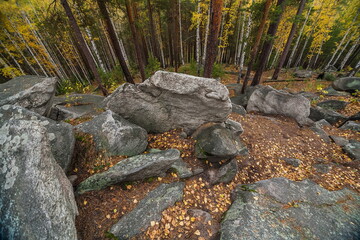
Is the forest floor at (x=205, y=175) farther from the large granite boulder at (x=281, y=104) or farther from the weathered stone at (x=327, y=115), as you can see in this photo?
the weathered stone at (x=327, y=115)

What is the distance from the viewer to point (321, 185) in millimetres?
4078

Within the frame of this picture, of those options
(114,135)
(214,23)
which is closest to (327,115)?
(214,23)

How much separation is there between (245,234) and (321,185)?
3.35 meters

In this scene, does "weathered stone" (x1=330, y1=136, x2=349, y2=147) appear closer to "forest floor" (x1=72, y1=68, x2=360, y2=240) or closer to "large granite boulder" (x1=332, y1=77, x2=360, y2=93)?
"forest floor" (x1=72, y1=68, x2=360, y2=240)

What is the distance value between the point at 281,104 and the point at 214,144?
6.02m

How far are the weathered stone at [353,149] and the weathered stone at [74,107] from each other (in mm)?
9847

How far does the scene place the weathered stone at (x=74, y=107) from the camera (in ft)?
19.0

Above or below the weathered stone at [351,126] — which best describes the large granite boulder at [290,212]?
above

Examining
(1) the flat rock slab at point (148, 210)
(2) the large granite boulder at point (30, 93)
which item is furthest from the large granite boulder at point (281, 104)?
(2) the large granite boulder at point (30, 93)

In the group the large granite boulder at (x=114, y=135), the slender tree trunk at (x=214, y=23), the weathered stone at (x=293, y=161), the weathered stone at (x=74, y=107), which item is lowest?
the weathered stone at (x=293, y=161)

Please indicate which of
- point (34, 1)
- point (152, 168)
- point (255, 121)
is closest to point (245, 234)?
point (152, 168)

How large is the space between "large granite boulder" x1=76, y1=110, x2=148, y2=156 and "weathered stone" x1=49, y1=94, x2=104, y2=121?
173cm

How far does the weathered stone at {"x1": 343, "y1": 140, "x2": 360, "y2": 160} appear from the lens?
5.20 meters

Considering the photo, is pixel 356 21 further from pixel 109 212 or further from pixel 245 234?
pixel 109 212
